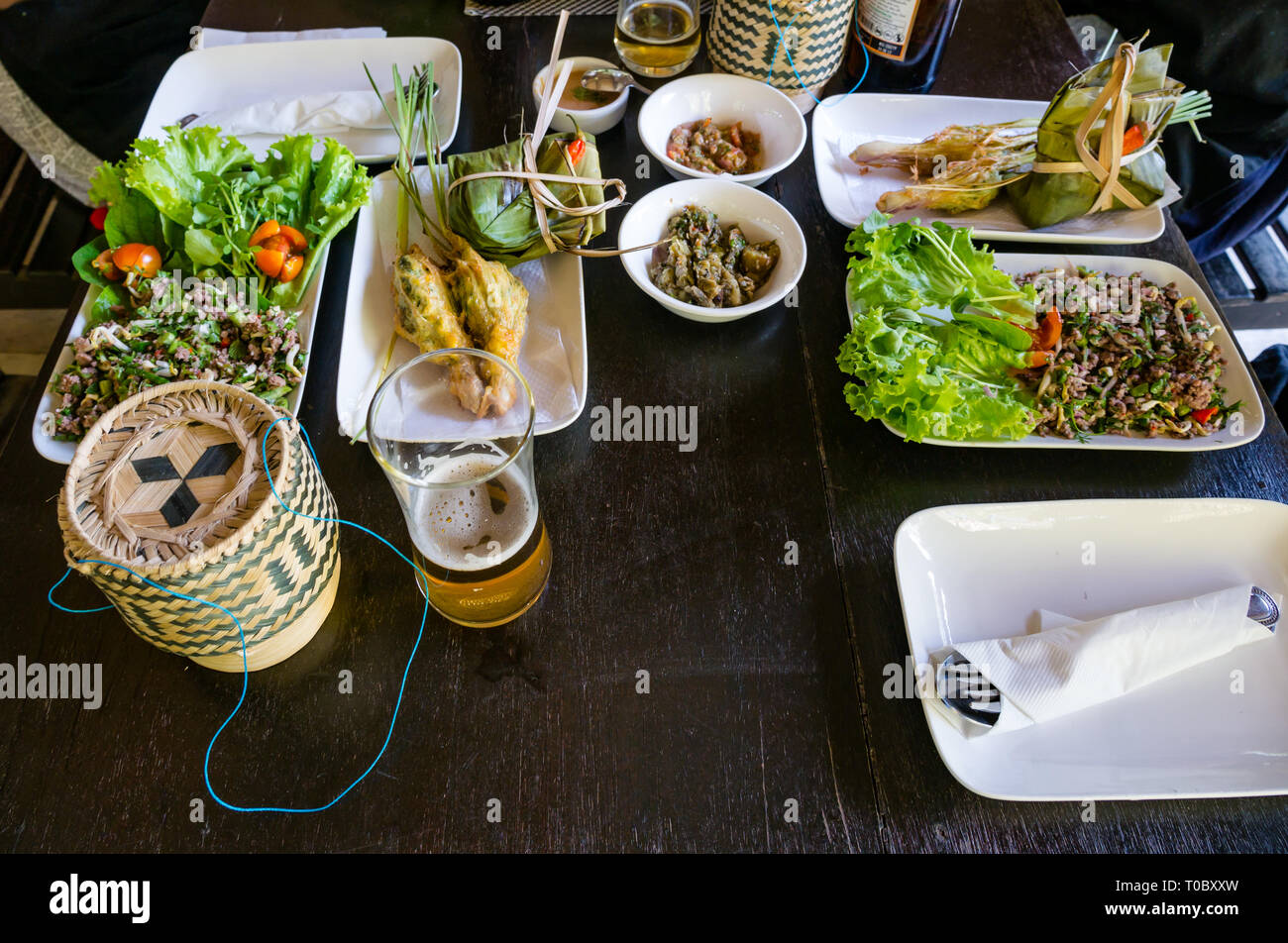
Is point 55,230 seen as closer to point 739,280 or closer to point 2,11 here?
point 2,11

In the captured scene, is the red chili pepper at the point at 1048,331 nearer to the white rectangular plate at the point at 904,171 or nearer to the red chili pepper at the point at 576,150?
the white rectangular plate at the point at 904,171

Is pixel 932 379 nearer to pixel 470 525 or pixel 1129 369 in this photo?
pixel 1129 369

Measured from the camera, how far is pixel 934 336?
4.44 feet

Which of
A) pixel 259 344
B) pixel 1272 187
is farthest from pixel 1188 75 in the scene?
pixel 259 344

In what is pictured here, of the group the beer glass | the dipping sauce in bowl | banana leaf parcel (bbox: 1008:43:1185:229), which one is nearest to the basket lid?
the beer glass

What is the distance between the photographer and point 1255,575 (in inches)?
47.0

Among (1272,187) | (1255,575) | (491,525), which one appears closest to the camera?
(491,525)

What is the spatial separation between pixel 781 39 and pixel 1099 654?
4.40 feet

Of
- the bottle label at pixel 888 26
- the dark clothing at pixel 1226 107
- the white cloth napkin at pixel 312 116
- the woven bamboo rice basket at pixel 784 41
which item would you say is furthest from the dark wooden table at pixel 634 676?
the dark clothing at pixel 1226 107

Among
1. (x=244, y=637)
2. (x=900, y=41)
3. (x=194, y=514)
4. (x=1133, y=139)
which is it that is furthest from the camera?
(x=900, y=41)

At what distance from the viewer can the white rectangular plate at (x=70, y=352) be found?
1.20 meters

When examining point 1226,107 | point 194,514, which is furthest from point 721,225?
point 1226,107

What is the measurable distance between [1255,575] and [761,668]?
0.78 meters

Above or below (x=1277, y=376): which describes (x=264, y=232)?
above
